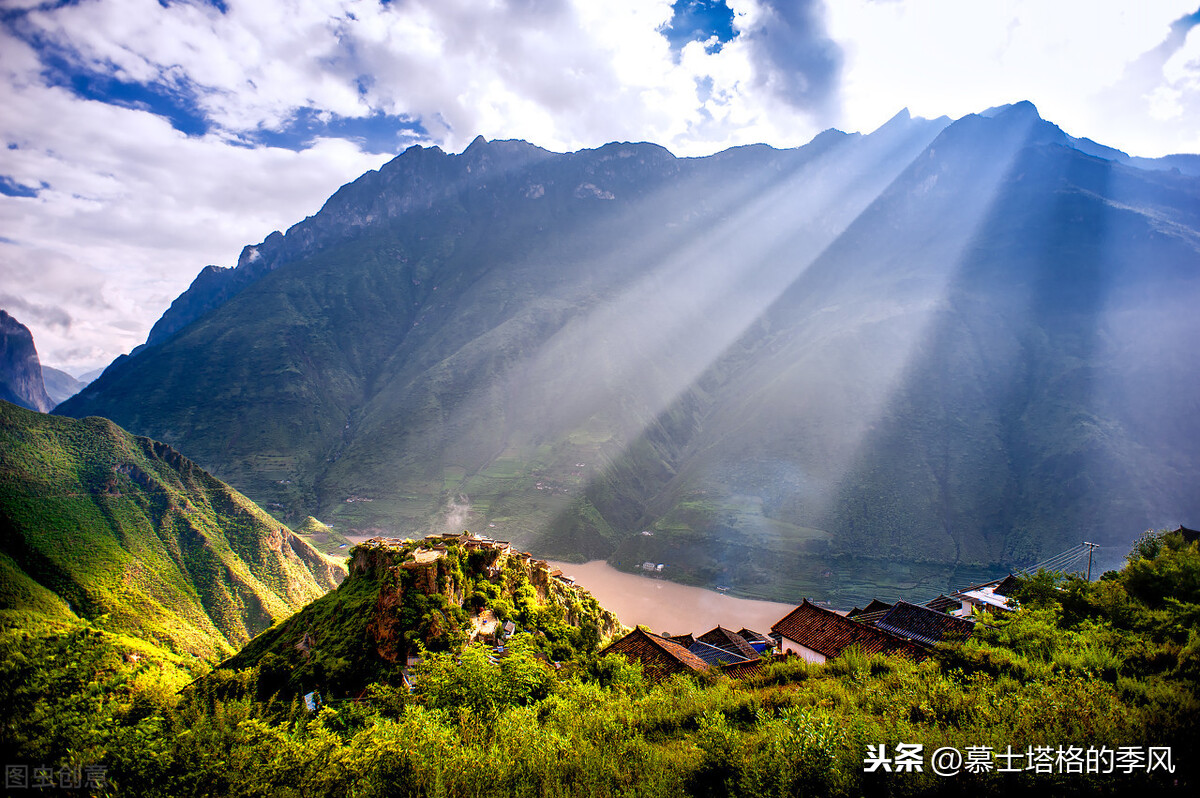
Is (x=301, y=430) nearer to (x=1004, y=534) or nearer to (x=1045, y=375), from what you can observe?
(x=1004, y=534)

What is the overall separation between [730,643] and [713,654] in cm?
446

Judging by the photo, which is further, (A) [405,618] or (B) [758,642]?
(B) [758,642]

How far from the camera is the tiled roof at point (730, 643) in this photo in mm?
36688

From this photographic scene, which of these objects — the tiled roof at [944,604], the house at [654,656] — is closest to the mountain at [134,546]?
the house at [654,656]

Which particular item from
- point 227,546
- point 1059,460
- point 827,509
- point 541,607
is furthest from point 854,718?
point 1059,460

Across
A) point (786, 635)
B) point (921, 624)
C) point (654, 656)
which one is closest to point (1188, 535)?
point (921, 624)

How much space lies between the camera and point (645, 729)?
12.2 metres

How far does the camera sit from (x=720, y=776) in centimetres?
959

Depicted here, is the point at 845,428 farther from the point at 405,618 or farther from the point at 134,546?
the point at 134,546

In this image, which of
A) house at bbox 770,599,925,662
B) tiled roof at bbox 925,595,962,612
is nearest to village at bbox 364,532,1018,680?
house at bbox 770,599,925,662

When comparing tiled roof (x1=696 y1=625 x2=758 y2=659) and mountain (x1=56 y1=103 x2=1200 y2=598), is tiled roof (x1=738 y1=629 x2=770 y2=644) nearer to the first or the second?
tiled roof (x1=696 y1=625 x2=758 y2=659)

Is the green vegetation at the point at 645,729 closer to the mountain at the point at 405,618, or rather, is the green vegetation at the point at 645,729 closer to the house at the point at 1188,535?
the mountain at the point at 405,618

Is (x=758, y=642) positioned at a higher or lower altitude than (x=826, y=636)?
lower

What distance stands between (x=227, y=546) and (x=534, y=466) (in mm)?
90597
